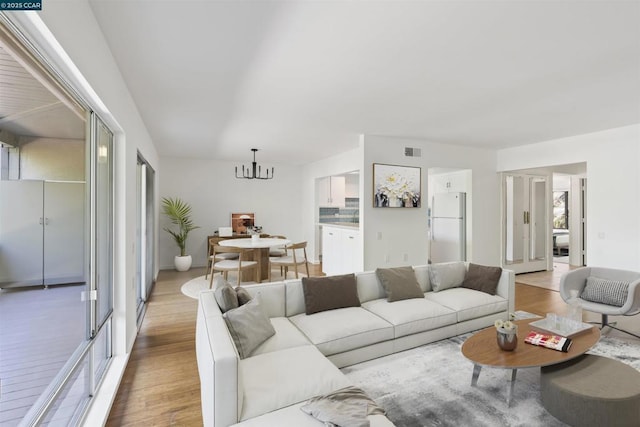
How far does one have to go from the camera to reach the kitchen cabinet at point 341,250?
517 cm

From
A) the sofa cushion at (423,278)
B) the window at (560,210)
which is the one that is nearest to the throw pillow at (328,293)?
the sofa cushion at (423,278)

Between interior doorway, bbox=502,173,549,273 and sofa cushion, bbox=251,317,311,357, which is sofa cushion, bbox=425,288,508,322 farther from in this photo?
interior doorway, bbox=502,173,549,273

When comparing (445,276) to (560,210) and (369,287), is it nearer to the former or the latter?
(369,287)

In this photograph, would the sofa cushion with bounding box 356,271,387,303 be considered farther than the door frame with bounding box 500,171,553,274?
No

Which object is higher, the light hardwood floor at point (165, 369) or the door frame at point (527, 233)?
the door frame at point (527, 233)

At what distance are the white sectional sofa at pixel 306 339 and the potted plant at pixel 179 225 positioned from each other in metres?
4.45

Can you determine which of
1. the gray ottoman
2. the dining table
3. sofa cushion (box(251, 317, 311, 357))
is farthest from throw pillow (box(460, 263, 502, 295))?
the dining table

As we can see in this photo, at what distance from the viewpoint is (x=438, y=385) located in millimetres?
2285

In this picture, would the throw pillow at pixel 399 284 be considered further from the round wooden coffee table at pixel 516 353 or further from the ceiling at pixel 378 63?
the ceiling at pixel 378 63

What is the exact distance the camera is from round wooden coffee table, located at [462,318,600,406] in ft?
6.56

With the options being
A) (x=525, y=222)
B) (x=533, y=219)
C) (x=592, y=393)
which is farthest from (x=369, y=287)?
(x=533, y=219)

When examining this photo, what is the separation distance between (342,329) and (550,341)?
1.53 m

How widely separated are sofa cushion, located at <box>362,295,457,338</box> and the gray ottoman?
3.08ft

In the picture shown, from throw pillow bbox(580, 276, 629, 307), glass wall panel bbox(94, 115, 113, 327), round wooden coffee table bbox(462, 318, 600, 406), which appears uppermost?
glass wall panel bbox(94, 115, 113, 327)
